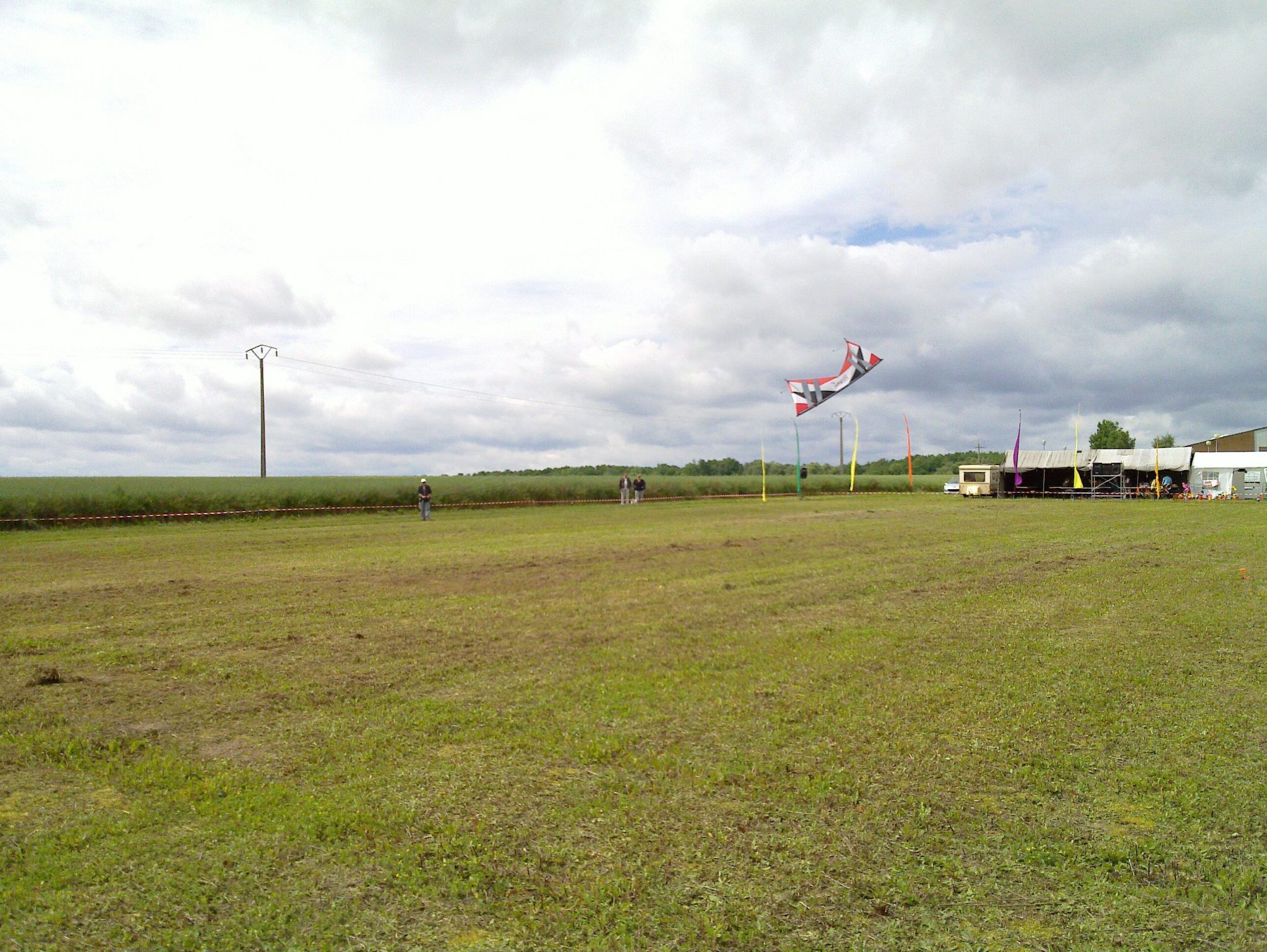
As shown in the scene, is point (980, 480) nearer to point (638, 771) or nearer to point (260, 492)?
point (260, 492)

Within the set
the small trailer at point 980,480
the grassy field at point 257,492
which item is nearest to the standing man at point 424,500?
the grassy field at point 257,492

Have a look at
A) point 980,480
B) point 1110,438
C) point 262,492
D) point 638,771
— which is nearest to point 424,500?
point 262,492

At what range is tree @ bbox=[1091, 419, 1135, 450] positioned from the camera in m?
110

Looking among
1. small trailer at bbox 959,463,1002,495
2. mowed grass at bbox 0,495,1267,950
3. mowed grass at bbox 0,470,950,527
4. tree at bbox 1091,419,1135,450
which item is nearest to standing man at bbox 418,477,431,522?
mowed grass at bbox 0,470,950,527

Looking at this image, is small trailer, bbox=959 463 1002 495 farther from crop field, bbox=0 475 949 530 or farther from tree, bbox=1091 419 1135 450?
tree, bbox=1091 419 1135 450

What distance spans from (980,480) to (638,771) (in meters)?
55.0

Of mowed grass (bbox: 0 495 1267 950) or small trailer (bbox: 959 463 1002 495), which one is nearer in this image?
mowed grass (bbox: 0 495 1267 950)

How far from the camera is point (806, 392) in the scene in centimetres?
3556

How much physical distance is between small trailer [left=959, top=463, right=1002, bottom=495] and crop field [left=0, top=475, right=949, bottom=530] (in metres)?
16.4

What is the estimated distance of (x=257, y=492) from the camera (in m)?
36.6

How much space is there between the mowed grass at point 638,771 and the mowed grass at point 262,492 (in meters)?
22.2

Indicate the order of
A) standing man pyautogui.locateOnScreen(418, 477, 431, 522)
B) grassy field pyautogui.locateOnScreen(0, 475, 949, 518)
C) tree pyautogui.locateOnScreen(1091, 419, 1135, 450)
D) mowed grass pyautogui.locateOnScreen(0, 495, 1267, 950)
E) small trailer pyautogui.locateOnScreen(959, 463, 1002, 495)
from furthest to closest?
tree pyautogui.locateOnScreen(1091, 419, 1135, 450)
small trailer pyautogui.locateOnScreen(959, 463, 1002, 495)
standing man pyautogui.locateOnScreen(418, 477, 431, 522)
grassy field pyautogui.locateOnScreen(0, 475, 949, 518)
mowed grass pyautogui.locateOnScreen(0, 495, 1267, 950)

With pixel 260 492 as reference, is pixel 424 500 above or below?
below

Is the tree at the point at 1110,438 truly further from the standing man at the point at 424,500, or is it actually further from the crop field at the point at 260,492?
the standing man at the point at 424,500
